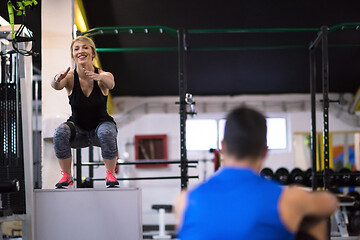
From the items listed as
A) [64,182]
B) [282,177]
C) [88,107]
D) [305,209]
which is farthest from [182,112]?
[282,177]

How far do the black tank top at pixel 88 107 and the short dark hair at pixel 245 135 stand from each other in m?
2.08

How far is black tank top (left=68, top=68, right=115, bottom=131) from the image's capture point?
128 inches

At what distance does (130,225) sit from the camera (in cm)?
306

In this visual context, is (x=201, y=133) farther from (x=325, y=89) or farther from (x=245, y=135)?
(x=245, y=135)

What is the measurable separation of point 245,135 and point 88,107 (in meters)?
2.14

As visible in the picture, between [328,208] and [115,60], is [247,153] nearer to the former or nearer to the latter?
[328,208]

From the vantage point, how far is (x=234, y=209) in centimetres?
116

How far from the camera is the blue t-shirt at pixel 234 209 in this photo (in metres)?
1.13

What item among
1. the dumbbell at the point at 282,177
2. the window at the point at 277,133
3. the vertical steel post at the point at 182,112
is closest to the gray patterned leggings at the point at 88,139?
the vertical steel post at the point at 182,112

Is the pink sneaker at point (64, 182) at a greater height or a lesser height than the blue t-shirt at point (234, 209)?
lesser

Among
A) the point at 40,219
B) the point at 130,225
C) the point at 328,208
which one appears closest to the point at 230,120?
the point at 328,208

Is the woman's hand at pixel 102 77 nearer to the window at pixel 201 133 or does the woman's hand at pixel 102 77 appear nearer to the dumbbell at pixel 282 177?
the dumbbell at pixel 282 177

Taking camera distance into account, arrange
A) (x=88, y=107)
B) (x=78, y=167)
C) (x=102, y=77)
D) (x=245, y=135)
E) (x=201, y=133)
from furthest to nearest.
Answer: (x=201, y=133) < (x=78, y=167) < (x=88, y=107) < (x=102, y=77) < (x=245, y=135)

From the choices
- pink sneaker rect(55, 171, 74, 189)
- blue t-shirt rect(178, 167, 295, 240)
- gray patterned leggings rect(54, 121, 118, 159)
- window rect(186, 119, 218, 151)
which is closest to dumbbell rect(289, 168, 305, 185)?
window rect(186, 119, 218, 151)
